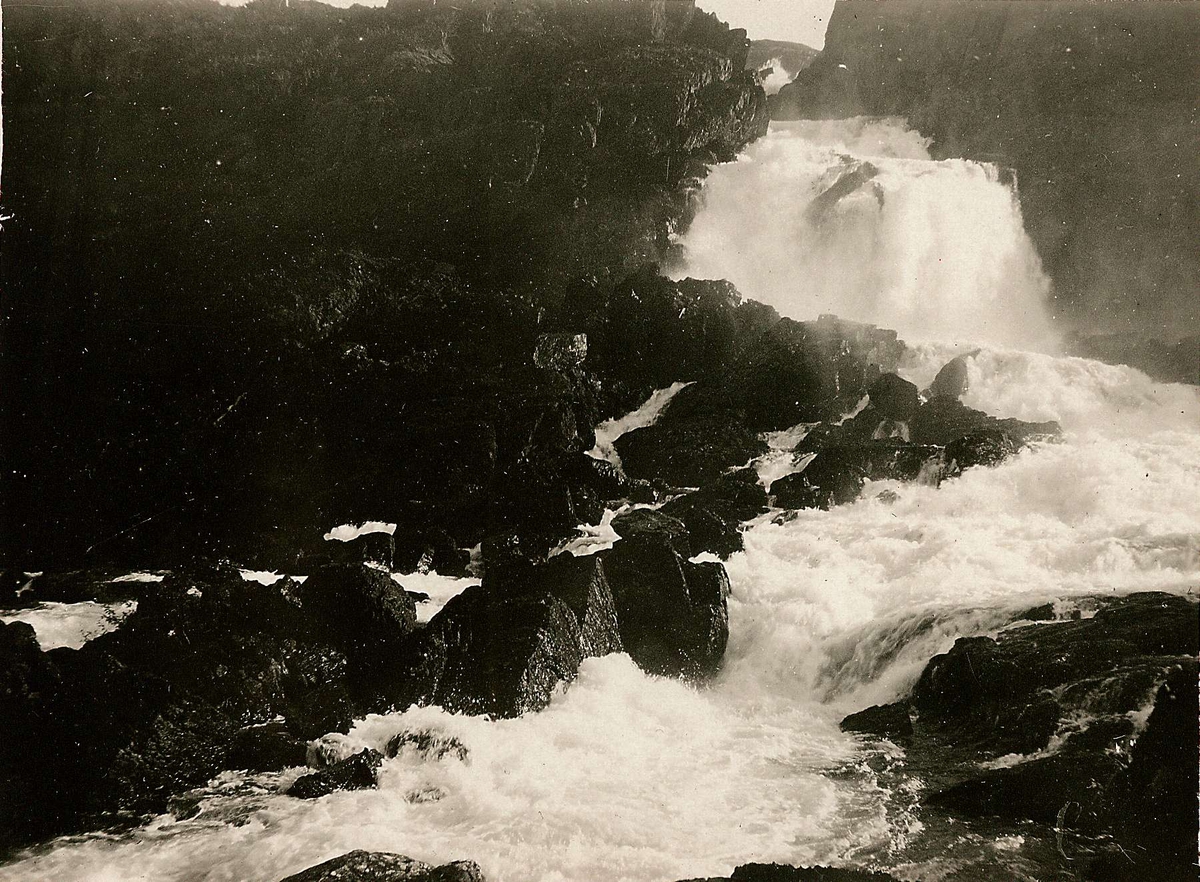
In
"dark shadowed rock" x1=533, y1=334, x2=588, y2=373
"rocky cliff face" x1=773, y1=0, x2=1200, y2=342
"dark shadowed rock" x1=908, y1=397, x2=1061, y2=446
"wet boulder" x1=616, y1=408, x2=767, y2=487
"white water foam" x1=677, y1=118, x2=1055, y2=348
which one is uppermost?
"rocky cliff face" x1=773, y1=0, x2=1200, y2=342

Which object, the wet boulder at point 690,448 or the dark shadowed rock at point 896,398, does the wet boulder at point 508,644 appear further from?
the dark shadowed rock at point 896,398

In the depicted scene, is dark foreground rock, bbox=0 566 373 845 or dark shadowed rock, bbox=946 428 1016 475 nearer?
dark foreground rock, bbox=0 566 373 845

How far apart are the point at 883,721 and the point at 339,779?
6.91 metres

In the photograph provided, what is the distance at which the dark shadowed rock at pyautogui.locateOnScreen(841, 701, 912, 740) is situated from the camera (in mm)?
11016

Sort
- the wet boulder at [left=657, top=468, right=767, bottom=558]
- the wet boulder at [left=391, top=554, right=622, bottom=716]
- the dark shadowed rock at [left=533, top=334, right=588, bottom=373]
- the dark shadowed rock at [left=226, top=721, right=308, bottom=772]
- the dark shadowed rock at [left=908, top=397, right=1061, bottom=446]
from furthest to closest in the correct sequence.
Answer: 1. the dark shadowed rock at [left=533, top=334, right=588, bottom=373]
2. the dark shadowed rock at [left=908, top=397, right=1061, bottom=446]
3. the wet boulder at [left=657, top=468, right=767, bottom=558]
4. the wet boulder at [left=391, top=554, right=622, bottom=716]
5. the dark shadowed rock at [left=226, top=721, right=308, bottom=772]

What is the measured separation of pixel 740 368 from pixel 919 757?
1830 cm

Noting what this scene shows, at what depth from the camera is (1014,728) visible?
9883mm

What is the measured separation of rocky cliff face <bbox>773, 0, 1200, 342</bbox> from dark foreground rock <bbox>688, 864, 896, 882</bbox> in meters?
34.1

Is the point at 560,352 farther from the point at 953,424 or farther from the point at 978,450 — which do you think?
the point at 978,450

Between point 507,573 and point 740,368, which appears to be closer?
point 507,573

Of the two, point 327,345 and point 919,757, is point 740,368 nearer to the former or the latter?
point 327,345

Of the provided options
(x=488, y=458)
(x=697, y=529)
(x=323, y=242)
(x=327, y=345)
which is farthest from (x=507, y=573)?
(x=323, y=242)

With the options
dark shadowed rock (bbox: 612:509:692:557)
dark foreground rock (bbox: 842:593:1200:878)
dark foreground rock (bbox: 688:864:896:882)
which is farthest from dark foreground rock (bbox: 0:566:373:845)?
dark foreground rock (bbox: 842:593:1200:878)

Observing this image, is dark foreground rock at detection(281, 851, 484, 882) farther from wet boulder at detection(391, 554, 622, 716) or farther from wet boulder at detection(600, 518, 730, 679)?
wet boulder at detection(600, 518, 730, 679)
